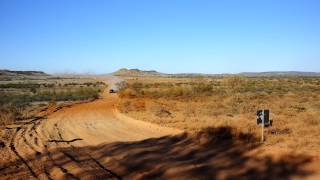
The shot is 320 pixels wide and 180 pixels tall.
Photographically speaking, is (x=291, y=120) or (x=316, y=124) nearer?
(x=316, y=124)

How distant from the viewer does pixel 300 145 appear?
41.5 ft

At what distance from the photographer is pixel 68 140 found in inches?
687

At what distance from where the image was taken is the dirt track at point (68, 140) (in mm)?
11703

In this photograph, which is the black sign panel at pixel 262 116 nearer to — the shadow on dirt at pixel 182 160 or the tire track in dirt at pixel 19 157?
the shadow on dirt at pixel 182 160

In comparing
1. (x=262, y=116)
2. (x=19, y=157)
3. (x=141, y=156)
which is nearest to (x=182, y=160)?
(x=141, y=156)

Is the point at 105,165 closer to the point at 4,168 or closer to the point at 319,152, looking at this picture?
the point at 4,168

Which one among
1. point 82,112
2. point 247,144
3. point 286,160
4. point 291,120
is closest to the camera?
point 286,160

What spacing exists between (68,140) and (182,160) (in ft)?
21.9

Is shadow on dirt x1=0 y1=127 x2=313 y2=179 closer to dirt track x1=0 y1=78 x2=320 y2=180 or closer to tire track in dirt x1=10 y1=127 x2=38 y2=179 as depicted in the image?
dirt track x1=0 y1=78 x2=320 y2=180

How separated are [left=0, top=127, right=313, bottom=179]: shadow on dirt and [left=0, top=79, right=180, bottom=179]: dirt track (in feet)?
0.11

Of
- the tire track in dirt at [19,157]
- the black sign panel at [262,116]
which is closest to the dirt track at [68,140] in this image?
the tire track in dirt at [19,157]

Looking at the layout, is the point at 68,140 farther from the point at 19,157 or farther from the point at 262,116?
the point at 262,116

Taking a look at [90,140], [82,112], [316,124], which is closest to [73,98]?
[82,112]

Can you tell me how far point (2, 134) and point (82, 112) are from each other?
10616 millimetres
